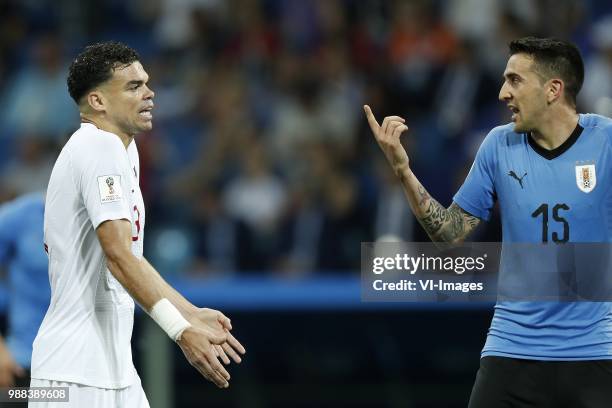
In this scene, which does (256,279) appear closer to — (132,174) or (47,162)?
(47,162)

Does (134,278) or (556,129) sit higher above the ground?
(556,129)

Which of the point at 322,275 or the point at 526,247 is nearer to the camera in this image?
the point at 526,247

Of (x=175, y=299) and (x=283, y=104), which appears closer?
(x=175, y=299)

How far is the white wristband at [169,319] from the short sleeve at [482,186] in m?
1.47

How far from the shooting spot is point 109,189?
4.18 m

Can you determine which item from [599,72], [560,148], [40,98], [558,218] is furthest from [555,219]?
[40,98]

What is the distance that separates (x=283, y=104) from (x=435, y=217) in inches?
242

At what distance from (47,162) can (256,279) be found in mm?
3089

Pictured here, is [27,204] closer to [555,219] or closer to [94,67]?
[94,67]

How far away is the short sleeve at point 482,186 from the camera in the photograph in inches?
193

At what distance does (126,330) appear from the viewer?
4457 millimetres

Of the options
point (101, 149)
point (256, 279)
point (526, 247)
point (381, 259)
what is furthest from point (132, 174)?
point (256, 279)

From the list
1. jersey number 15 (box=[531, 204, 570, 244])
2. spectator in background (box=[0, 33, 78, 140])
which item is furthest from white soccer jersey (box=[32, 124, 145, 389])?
spectator in background (box=[0, 33, 78, 140])

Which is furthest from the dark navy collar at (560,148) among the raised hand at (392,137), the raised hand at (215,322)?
the raised hand at (215,322)
